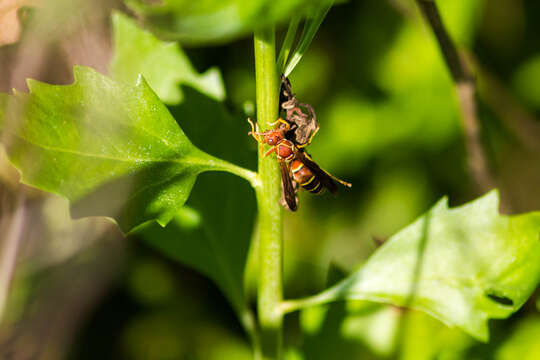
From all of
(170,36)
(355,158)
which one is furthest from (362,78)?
(170,36)

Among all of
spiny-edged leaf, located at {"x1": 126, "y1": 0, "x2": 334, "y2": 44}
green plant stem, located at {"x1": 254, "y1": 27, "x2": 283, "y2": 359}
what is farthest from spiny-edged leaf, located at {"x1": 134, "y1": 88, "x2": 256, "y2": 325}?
spiny-edged leaf, located at {"x1": 126, "y1": 0, "x2": 334, "y2": 44}

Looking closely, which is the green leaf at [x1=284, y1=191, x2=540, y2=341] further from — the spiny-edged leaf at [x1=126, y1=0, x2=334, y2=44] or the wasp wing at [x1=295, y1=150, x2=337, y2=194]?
the spiny-edged leaf at [x1=126, y1=0, x2=334, y2=44]

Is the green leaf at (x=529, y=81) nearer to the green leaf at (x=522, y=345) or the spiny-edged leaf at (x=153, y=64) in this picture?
the green leaf at (x=522, y=345)

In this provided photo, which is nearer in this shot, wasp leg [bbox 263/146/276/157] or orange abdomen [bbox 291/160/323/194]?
wasp leg [bbox 263/146/276/157]

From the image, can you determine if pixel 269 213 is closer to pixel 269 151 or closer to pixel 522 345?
pixel 269 151

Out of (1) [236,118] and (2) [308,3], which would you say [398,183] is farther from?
(2) [308,3]
